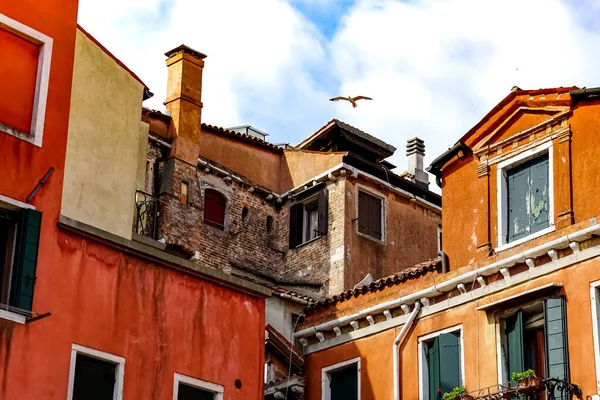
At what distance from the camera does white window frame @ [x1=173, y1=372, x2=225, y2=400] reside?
59.9ft

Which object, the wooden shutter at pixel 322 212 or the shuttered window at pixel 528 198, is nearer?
the shuttered window at pixel 528 198

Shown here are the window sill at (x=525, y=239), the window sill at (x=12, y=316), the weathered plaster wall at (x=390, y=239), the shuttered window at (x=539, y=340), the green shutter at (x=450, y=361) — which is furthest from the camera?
the weathered plaster wall at (x=390, y=239)

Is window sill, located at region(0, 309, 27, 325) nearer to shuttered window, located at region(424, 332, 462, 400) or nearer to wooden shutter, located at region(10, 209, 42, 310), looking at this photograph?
wooden shutter, located at region(10, 209, 42, 310)

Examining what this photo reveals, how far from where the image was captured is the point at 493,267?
2034cm

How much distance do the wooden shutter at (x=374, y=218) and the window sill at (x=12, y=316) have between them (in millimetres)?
17121

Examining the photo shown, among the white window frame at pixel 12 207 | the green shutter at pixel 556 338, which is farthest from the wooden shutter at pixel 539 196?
the white window frame at pixel 12 207

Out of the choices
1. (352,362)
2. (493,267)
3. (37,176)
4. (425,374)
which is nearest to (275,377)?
(352,362)

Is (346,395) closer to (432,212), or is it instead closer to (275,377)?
(275,377)

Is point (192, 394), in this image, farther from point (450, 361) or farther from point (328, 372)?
point (328, 372)

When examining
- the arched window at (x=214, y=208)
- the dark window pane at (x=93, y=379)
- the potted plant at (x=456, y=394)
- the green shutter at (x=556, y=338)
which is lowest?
the dark window pane at (x=93, y=379)

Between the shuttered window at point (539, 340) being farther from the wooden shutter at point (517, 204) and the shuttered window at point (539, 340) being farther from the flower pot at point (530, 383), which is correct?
the wooden shutter at point (517, 204)

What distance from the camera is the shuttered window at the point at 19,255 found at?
54.1 ft

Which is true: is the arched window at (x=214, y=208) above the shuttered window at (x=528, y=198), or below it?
above

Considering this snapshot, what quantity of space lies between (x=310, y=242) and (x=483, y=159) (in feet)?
37.7
